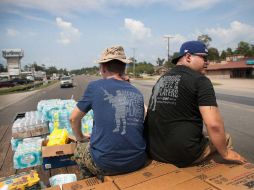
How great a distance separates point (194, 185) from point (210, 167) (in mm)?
573

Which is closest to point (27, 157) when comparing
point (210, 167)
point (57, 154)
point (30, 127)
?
point (57, 154)

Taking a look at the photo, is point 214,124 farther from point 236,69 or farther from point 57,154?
point 236,69

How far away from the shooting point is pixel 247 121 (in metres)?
9.93

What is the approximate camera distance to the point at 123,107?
2.91m

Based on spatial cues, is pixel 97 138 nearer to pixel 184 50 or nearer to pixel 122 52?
pixel 122 52

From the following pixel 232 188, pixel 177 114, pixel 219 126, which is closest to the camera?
pixel 232 188

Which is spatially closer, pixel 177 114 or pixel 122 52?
pixel 177 114

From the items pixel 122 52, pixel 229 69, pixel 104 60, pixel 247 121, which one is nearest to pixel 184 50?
pixel 122 52

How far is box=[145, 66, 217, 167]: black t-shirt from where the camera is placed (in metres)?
2.89

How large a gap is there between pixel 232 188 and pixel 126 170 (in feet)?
3.52

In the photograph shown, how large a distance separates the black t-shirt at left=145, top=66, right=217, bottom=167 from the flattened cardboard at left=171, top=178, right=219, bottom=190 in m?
0.47

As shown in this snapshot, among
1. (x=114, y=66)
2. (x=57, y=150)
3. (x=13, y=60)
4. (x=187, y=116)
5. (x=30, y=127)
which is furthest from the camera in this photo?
(x=13, y=60)

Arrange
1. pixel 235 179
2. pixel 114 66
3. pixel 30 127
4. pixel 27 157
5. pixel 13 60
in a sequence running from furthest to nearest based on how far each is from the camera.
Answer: pixel 13 60
pixel 30 127
pixel 27 157
pixel 114 66
pixel 235 179

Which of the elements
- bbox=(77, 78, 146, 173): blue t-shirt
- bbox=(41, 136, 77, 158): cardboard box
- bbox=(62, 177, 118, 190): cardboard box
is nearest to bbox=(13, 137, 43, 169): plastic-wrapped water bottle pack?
bbox=(41, 136, 77, 158): cardboard box
